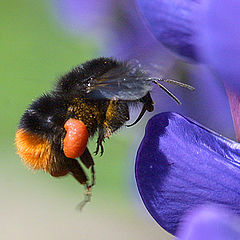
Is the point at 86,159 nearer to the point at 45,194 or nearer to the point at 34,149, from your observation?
the point at 34,149

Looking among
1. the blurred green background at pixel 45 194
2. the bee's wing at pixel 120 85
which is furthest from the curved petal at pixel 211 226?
the blurred green background at pixel 45 194

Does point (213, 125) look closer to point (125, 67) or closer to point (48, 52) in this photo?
point (125, 67)

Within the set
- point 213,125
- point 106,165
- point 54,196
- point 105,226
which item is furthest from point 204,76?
point 54,196

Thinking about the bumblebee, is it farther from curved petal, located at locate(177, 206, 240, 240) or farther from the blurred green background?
the blurred green background

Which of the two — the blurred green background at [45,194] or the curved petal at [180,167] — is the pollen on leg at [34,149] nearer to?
the curved petal at [180,167]

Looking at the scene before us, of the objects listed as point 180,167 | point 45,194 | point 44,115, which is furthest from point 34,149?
point 45,194
